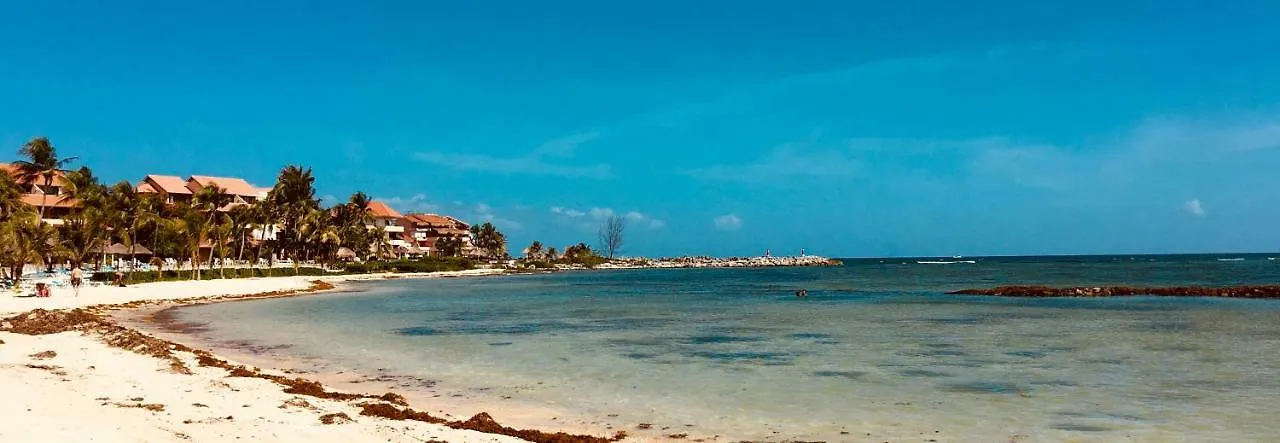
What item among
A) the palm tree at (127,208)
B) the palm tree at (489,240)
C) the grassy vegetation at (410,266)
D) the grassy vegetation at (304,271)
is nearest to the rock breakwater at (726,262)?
the palm tree at (489,240)

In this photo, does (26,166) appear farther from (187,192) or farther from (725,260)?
(725,260)

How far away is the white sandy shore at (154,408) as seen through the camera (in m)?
9.82

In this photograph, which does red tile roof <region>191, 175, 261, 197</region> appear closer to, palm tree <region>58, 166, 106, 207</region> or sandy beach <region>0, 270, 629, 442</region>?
palm tree <region>58, 166, 106, 207</region>

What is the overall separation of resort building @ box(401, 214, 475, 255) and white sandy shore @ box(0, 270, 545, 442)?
395ft

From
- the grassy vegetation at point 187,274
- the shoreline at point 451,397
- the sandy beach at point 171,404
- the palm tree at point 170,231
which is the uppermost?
the palm tree at point 170,231

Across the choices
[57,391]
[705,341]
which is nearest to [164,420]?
[57,391]

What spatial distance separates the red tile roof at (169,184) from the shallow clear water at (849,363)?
6002 cm

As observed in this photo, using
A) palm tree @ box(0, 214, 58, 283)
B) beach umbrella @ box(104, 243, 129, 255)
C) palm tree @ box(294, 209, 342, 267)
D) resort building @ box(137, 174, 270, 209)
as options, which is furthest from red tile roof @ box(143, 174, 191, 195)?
palm tree @ box(0, 214, 58, 283)

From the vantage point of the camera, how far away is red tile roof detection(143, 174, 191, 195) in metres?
88.2

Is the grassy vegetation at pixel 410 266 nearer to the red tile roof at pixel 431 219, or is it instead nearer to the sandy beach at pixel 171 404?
the red tile roof at pixel 431 219

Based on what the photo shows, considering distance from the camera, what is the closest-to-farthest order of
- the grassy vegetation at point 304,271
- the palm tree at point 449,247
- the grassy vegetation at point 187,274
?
1. the grassy vegetation at point 187,274
2. the grassy vegetation at point 304,271
3. the palm tree at point 449,247

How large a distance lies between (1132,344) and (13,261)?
4968 centimetres

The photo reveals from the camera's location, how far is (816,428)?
1188 cm

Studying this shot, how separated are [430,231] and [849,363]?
131670mm
